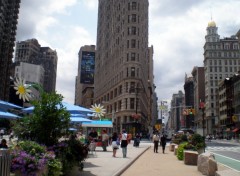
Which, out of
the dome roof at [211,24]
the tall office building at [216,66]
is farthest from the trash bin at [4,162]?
the dome roof at [211,24]

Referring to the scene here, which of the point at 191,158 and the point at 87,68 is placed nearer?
the point at 191,158

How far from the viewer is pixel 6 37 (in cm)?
11450

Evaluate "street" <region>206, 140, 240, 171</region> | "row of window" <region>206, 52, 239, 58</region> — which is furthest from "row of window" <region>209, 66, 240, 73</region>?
"street" <region>206, 140, 240, 171</region>

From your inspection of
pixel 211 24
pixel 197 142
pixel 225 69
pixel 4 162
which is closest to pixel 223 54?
pixel 225 69

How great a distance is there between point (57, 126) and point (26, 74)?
155 m

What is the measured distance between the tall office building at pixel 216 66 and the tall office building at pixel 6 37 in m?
82.3

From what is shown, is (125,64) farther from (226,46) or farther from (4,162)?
Answer: (226,46)

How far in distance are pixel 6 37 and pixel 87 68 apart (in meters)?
30.1

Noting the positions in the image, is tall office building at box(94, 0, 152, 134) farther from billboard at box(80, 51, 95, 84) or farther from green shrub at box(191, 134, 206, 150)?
green shrub at box(191, 134, 206, 150)

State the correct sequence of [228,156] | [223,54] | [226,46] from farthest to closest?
[226,46] → [223,54] → [228,156]

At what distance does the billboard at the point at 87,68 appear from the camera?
4621 inches

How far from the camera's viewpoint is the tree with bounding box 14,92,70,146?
37.7 ft

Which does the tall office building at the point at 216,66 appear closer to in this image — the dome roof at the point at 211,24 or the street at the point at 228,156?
the dome roof at the point at 211,24

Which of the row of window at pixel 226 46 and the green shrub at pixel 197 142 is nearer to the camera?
the green shrub at pixel 197 142
